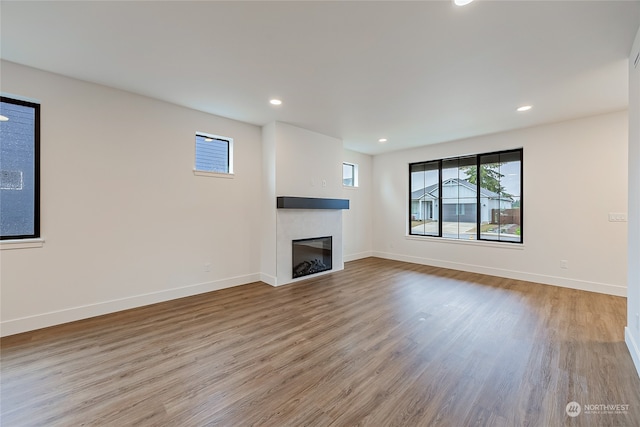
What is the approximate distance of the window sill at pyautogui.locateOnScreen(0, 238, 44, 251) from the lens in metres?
2.64

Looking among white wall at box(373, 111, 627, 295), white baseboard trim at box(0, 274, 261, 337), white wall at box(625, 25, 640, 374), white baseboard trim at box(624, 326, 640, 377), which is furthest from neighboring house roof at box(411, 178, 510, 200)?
white baseboard trim at box(0, 274, 261, 337)

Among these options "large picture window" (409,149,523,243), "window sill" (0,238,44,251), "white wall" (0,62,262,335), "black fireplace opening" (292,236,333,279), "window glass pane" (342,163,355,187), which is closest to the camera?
"window sill" (0,238,44,251)

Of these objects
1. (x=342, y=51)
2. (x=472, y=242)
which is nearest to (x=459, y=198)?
(x=472, y=242)

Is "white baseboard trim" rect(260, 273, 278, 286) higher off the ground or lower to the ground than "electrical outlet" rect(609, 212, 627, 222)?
lower

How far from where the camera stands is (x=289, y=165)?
181 inches

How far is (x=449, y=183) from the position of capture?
5.83 m

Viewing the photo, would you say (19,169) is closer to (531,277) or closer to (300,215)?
(300,215)

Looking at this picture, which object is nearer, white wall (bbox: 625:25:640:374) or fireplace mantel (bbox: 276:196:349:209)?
white wall (bbox: 625:25:640:374)

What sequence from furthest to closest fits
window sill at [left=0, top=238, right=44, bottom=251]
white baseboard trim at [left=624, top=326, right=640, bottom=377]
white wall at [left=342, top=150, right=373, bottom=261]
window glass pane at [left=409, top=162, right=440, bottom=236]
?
white wall at [left=342, top=150, right=373, bottom=261] < window glass pane at [left=409, top=162, right=440, bottom=236] < window sill at [left=0, top=238, right=44, bottom=251] < white baseboard trim at [left=624, top=326, right=640, bottom=377]

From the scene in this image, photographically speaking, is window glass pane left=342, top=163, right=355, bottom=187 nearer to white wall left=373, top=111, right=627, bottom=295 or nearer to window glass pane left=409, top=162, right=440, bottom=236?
window glass pane left=409, top=162, right=440, bottom=236

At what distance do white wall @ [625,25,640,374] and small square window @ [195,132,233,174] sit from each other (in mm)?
4661

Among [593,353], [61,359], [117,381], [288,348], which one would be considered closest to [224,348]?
[288,348]

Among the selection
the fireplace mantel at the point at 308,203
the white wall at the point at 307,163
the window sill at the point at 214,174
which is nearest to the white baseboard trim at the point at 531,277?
the fireplace mantel at the point at 308,203

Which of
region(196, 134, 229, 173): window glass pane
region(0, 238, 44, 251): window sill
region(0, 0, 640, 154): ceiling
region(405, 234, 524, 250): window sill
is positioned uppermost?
region(0, 0, 640, 154): ceiling
